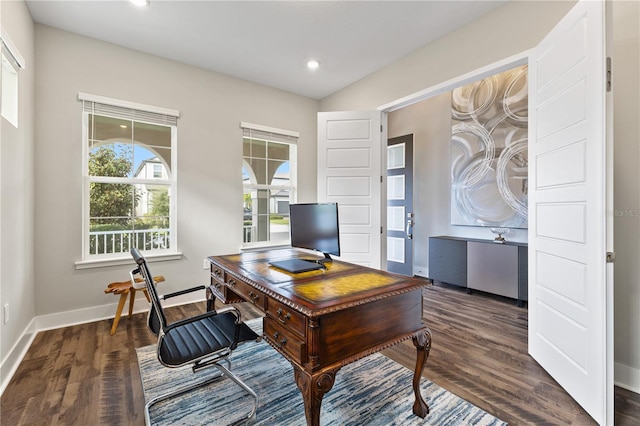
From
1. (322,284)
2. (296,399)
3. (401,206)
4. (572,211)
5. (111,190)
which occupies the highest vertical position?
(111,190)

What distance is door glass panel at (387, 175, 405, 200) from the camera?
16.4ft

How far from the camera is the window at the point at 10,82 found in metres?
2.16

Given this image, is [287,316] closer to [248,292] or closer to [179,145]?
[248,292]

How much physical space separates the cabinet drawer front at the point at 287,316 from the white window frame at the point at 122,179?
2.52m

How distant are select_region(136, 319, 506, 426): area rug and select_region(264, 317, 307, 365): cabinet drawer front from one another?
572 millimetres

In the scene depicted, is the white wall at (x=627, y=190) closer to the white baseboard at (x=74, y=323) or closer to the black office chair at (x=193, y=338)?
the white baseboard at (x=74, y=323)

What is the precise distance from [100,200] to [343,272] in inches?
115

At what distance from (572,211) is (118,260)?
408 centimetres

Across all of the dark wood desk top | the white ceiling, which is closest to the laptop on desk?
the dark wood desk top

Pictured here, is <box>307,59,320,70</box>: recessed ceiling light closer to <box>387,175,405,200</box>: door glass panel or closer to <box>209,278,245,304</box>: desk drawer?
<box>387,175,405,200</box>: door glass panel

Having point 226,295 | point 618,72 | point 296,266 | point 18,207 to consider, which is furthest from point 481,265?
point 18,207

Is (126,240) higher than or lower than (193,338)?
higher

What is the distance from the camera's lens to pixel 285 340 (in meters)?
1.34

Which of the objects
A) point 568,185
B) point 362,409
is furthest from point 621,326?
→ point 362,409
